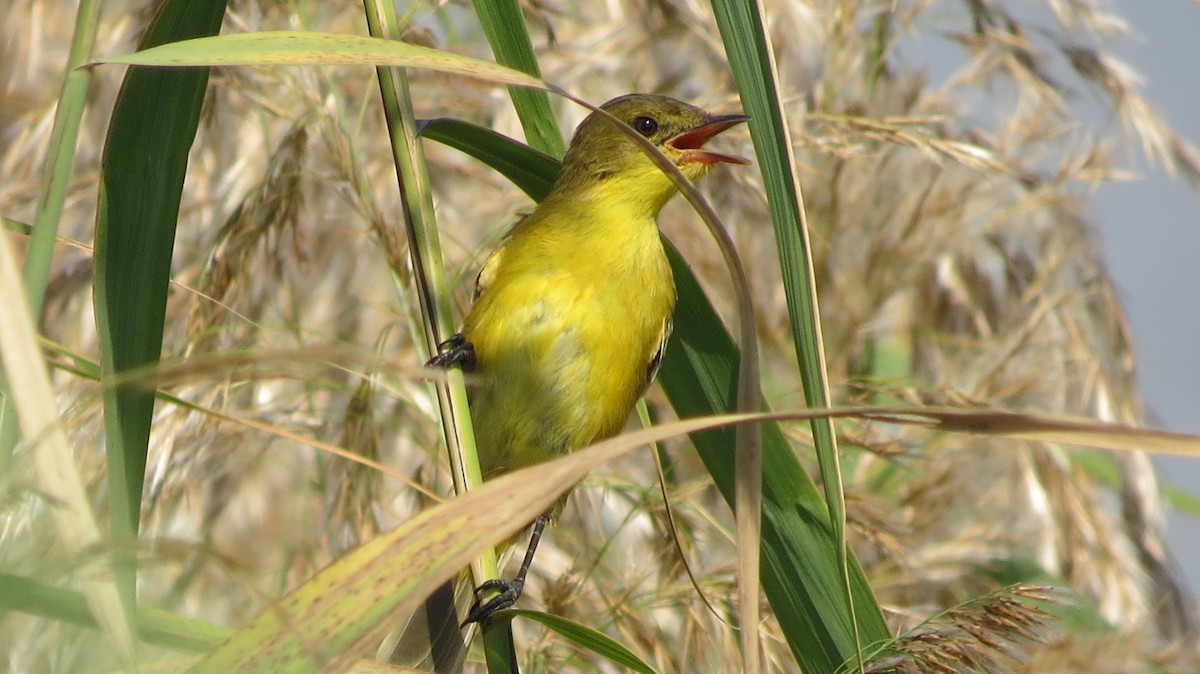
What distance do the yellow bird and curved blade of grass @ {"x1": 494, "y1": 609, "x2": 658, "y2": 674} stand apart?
27.2 inches

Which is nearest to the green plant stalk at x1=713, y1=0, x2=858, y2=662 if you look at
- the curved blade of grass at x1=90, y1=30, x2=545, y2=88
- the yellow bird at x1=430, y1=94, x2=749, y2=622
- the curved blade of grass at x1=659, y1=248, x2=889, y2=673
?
the curved blade of grass at x1=659, y1=248, x2=889, y2=673

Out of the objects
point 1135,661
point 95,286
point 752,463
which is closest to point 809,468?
point 1135,661

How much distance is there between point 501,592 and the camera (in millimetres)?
1814

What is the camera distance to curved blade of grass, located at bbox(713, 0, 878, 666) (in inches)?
48.7

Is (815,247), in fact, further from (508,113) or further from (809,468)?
(508,113)

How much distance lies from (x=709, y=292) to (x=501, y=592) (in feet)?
5.16

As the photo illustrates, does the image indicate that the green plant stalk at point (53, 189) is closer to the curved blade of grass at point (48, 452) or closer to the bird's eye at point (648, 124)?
the curved blade of grass at point (48, 452)

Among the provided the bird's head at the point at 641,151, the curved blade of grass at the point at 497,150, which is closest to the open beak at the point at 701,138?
the bird's head at the point at 641,151

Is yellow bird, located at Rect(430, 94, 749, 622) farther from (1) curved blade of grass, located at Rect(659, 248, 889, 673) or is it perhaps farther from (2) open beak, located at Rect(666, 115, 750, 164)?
(1) curved blade of grass, located at Rect(659, 248, 889, 673)

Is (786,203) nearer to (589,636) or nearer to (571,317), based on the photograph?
(589,636)

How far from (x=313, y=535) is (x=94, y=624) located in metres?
1.27

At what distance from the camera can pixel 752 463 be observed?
1.23 metres

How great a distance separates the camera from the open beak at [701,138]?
7.95 feet

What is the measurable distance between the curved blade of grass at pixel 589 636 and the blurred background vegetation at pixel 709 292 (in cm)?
59
